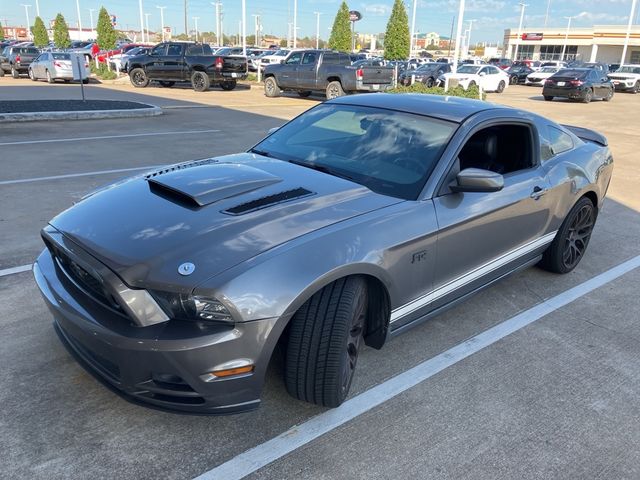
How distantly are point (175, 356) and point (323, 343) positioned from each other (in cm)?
71

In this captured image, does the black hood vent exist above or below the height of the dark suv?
above

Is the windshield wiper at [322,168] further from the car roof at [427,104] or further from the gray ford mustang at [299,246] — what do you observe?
the car roof at [427,104]

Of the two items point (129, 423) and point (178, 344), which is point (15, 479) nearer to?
point (129, 423)

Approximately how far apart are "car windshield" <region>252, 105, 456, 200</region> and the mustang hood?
6.8 inches

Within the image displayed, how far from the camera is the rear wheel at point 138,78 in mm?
23516

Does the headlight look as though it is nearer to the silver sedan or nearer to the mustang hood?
the mustang hood

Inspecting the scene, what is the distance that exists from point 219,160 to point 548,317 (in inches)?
108

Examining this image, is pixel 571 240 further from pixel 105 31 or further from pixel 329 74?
pixel 105 31

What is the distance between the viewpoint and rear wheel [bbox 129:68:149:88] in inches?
926

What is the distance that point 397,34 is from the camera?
3606cm

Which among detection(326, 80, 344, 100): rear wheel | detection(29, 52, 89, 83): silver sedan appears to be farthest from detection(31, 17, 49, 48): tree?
detection(326, 80, 344, 100): rear wheel

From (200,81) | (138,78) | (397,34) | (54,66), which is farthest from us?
(397,34)

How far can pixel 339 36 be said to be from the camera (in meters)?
41.6

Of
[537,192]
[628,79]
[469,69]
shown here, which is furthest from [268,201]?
[628,79]
